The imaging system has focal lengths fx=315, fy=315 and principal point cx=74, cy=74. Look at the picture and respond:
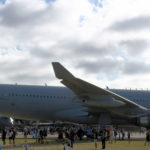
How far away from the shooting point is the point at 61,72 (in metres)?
21.5

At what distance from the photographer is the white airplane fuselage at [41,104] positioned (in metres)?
27.1

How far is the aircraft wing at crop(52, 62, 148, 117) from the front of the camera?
2184cm

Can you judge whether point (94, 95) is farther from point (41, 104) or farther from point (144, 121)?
point (41, 104)

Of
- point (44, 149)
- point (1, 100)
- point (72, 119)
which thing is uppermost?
point (1, 100)

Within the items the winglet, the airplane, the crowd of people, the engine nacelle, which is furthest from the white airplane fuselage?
the winglet

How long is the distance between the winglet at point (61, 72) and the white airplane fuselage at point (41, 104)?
5.46m

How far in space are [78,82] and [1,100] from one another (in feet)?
26.7

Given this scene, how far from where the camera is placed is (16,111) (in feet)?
89.7

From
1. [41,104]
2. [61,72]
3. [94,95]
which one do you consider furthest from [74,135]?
[41,104]

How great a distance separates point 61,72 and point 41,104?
681 cm

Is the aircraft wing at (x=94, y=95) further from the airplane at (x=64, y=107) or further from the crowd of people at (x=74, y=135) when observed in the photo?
the crowd of people at (x=74, y=135)

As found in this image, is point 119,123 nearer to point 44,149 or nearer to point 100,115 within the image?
point 100,115

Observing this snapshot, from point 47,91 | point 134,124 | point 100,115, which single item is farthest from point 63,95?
point 134,124

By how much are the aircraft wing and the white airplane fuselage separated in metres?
2.86
